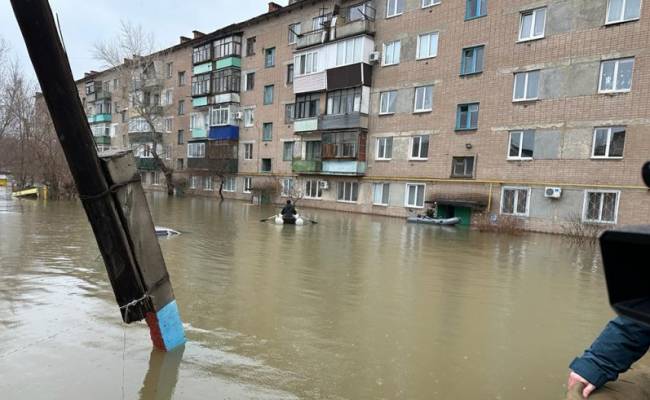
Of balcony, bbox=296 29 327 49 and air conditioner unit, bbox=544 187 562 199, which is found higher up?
balcony, bbox=296 29 327 49

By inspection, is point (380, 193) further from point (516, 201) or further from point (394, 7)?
point (394, 7)

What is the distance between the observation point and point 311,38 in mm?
31141

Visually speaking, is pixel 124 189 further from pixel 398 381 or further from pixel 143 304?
pixel 398 381

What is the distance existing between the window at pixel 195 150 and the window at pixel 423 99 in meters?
23.8

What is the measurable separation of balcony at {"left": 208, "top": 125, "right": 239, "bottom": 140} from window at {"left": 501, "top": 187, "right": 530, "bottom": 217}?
24.8 meters

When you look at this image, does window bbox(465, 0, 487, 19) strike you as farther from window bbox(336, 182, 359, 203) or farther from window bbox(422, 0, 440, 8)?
window bbox(336, 182, 359, 203)

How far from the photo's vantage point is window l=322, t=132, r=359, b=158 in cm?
2866

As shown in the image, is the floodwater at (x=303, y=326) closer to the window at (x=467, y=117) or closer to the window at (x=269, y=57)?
the window at (x=467, y=117)

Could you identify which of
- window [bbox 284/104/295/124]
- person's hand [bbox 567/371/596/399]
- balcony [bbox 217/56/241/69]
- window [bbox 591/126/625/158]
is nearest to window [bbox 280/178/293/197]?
window [bbox 284/104/295/124]

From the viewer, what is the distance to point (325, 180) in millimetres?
31062

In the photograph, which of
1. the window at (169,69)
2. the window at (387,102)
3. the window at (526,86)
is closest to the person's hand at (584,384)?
the window at (526,86)

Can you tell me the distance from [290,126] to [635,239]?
3390 centimetres

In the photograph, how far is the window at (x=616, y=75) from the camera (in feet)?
60.8

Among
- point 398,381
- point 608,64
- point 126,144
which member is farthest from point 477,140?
point 126,144
